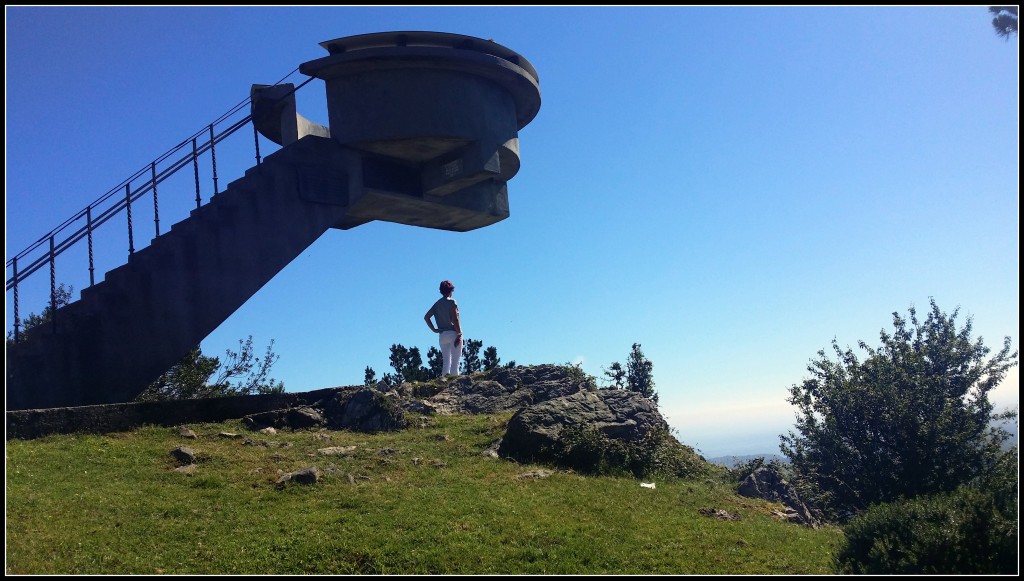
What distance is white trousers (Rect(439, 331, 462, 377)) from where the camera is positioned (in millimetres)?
18766

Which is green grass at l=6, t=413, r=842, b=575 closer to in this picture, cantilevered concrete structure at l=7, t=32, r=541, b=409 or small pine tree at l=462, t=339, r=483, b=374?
cantilevered concrete structure at l=7, t=32, r=541, b=409

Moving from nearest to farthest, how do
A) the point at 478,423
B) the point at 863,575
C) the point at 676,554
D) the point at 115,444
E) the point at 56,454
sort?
1. the point at 863,575
2. the point at 676,554
3. the point at 56,454
4. the point at 115,444
5. the point at 478,423

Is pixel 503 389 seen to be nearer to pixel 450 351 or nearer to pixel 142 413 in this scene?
pixel 450 351

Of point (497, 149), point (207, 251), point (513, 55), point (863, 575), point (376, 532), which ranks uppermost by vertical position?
point (513, 55)

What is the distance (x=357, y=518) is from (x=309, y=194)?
980 centimetres

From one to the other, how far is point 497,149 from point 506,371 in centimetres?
526

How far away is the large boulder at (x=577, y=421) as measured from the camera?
1283 cm

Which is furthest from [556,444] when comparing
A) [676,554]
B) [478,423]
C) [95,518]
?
[95,518]

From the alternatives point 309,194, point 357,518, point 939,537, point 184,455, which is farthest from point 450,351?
point 939,537

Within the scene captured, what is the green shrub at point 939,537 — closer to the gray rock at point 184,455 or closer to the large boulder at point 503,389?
the large boulder at point 503,389

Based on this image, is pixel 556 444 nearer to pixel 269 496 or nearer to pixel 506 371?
→ pixel 269 496

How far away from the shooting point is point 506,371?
62.4ft

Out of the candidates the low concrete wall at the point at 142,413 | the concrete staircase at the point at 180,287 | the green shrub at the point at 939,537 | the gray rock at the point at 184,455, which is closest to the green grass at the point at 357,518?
the gray rock at the point at 184,455

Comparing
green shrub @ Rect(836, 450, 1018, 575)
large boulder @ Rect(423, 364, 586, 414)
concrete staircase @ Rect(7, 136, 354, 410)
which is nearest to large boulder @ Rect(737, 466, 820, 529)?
green shrub @ Rect(836, 450, 1018, 575)
